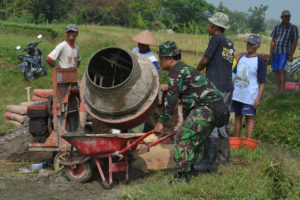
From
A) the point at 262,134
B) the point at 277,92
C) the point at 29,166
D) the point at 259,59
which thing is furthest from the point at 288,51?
the point at 29,166

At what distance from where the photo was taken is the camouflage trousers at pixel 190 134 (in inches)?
160

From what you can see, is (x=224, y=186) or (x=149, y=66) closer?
(x=224, y=186)

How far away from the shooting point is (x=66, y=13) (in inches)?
1736

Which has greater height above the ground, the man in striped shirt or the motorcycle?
the man in striped shirt

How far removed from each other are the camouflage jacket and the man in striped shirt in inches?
205

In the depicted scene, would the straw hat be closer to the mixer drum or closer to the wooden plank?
the mixer drum

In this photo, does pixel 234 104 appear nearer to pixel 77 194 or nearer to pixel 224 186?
pixel 224 186

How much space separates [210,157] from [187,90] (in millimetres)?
1002

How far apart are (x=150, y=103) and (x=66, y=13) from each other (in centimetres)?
4195

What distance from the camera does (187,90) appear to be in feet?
13.5

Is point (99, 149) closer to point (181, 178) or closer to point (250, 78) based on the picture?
point (181, 178)

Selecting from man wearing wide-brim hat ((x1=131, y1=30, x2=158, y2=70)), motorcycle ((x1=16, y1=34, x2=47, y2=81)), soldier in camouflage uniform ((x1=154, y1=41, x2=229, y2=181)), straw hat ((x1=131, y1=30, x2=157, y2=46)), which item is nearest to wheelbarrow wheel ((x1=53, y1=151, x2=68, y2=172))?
soldier in camouflage uniform ((x1=154, y1=41, x2=229, y2=181))

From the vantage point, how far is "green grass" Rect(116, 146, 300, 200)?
3.69 metres

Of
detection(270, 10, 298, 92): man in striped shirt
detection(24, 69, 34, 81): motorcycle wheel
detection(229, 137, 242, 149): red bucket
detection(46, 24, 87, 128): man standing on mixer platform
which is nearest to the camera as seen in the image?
detection(229, 137, 242, 149): red bucket
